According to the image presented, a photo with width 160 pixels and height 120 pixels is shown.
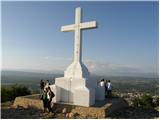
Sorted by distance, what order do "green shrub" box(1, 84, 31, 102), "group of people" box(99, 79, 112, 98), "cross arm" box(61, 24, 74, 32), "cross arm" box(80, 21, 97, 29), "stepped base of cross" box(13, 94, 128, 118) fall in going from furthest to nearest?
"green shrub" box(1, 84, 31, 102) → "group of people" box(99, 79, 112, 98) → "cross arm" box(61, 24, 74, 32) → "cross arm" box(80, 21, 97, 29) → "stepped base of cross" box(13, 94, 128, 118)

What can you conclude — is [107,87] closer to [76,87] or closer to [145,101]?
[76,87]

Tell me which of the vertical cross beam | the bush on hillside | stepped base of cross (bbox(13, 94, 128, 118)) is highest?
the vertical cross beam

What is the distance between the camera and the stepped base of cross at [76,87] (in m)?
11.5

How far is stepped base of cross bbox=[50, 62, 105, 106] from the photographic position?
37.6ft

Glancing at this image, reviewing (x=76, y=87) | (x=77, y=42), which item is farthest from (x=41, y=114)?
(x=77, y=42)

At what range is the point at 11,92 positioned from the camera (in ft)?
52.0

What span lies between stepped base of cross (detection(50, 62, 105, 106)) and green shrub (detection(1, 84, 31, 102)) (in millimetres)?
4549

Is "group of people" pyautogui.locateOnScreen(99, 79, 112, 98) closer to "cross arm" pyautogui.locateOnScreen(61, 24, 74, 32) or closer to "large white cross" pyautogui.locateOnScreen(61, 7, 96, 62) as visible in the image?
"large white cross" pyautogui.locateOnScreen(61, 7, 96, 62)

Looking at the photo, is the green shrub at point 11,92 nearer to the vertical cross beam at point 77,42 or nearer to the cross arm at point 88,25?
the vertical cross beam at point 77,42

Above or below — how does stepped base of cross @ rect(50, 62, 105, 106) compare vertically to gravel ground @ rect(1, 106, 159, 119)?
above

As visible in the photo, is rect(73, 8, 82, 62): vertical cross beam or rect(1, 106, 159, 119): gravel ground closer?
rect(1, 106, 159, 119): gravel ground

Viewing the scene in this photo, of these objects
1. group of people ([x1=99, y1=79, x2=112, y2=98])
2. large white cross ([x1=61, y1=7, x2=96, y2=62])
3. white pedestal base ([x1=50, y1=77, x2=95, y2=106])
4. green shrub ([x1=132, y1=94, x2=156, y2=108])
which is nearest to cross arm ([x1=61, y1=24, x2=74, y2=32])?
large white cross ([x1=61, y1=7, x2=96, y2=62])

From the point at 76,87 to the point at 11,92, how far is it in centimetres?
557

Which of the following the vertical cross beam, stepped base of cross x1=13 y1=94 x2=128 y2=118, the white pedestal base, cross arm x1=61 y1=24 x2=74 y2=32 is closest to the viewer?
stepped base of cross x1=13 y1=94 x2=128 y2=118
